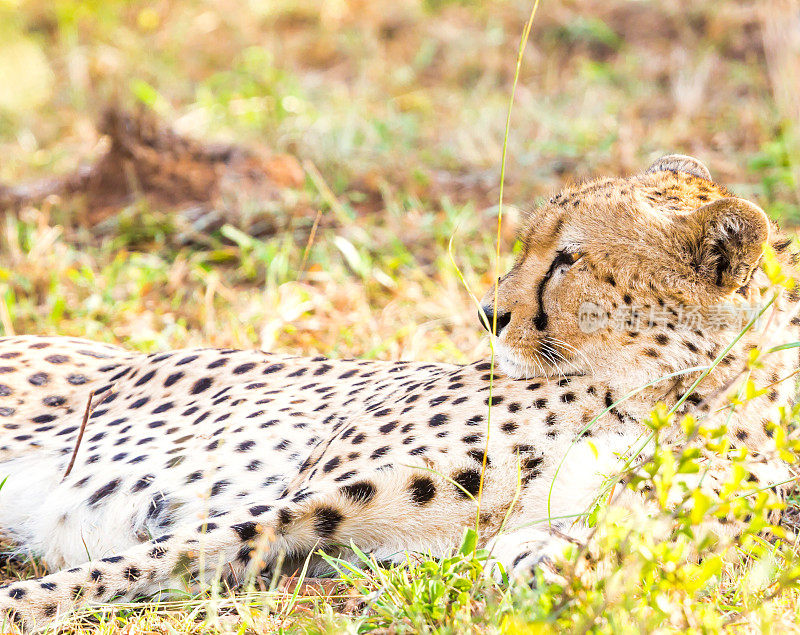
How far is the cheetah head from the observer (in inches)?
80.6

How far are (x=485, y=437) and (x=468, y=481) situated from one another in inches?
5.2

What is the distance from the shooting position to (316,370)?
285 cm

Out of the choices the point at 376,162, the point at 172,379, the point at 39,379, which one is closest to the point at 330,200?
the point at 376,162

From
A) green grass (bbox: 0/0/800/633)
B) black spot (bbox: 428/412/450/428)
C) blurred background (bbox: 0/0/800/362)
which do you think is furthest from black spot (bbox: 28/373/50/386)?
black spot (bbox: 428/412/450/428)

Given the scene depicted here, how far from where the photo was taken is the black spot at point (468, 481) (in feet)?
6.75

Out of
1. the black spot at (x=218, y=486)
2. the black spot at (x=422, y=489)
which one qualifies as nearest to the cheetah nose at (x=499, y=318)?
the black spot at (x=422, y=489)

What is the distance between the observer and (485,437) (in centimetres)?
214

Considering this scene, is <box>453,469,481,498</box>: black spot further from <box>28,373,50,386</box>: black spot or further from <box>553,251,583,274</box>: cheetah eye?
<box>28,373,50,386</box>: black spot

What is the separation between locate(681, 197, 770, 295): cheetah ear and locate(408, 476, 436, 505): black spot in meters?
0.84

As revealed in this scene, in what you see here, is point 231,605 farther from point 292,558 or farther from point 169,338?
point 169,338

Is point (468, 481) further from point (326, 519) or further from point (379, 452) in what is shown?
point (326, 519)

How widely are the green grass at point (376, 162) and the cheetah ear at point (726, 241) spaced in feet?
1.73

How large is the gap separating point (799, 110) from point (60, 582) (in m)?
3.52

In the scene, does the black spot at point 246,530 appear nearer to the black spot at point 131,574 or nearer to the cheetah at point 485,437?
the cheetah at point 485,437
